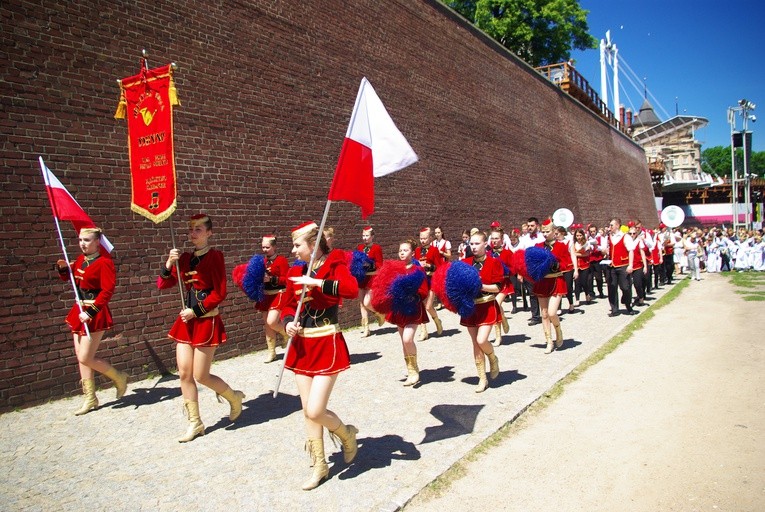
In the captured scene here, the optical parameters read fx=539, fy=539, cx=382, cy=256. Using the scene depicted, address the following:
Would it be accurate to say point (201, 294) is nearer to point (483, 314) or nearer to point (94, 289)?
point (94, 289)

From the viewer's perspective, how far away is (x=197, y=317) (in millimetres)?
5316

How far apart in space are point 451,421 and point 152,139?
4.16 meters

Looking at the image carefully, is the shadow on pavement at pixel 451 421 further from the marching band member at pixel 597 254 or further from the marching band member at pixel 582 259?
the marching band member at pixel 597 254

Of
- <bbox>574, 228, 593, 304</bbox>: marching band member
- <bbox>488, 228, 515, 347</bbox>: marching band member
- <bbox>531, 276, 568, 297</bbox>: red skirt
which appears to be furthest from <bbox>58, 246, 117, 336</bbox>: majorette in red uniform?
<bbox>574, 228, 593, 304</bbox>: marching band member

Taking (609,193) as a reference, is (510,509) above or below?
below

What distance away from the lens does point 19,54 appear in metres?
6.51

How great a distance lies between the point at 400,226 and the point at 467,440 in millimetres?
9143

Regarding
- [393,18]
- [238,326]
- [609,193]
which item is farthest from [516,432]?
[609,193]

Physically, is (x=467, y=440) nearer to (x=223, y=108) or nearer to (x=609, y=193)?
(x=223, y=108)

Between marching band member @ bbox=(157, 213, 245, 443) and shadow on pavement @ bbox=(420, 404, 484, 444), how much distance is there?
2260mm

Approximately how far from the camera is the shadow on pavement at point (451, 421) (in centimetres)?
519

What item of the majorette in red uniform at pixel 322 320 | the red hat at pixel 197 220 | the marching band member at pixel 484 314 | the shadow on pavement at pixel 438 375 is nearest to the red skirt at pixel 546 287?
the shadow on pavement at pixel 438 375

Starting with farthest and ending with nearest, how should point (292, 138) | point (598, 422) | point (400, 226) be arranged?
point (400, 226)
point (292, 138)
point (598, 422)

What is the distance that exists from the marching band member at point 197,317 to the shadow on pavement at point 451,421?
226cm
